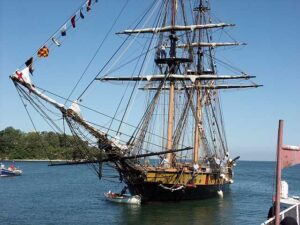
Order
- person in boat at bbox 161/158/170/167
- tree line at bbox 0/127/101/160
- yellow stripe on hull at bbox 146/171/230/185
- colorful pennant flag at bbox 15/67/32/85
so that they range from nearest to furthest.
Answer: colorful pennant flag at bbox 15/67/32/85 → yellow stripe on hull at bbox 146/171/230/185 → person in boat at bbox 161/158/170/167 → tree line at bbox 0/127/101/160

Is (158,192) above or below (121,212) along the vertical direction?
above

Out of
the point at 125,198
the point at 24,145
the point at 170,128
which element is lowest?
the point at 125,198

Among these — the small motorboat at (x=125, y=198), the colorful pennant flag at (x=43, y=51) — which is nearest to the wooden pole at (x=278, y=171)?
the colorful pennant flag at (x=43, y=51)

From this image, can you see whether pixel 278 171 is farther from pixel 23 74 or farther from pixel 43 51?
pixel 23 74

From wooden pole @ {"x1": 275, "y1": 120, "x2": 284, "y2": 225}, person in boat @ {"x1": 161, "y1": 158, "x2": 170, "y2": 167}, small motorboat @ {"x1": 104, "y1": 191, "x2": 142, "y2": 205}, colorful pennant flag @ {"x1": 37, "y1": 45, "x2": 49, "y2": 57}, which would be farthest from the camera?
person in boat @ {"x1": 161, "y1": 158, "x2": 170, "y2": 167}

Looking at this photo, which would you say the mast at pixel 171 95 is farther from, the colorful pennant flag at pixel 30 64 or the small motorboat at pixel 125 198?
the colorful pennant flag at pixel 30 64

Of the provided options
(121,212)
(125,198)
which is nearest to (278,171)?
(121,212)

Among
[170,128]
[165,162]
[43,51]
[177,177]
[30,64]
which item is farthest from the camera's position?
[170,128]

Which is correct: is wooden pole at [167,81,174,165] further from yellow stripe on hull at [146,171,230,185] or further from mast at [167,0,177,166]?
yellow stripe on hull at [146,171,230,185]

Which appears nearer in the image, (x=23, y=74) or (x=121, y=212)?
(x=23, y=74)

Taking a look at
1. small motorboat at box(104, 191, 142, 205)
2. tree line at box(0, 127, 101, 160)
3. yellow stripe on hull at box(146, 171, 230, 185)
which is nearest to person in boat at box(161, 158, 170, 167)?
yellow stripe on hull at box(146, 171, 230, 185)

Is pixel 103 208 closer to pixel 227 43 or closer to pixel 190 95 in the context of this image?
pixel 190 95

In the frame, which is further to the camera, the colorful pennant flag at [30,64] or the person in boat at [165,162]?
the person in boat at [165,162]

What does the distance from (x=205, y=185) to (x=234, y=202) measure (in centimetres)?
539
